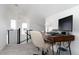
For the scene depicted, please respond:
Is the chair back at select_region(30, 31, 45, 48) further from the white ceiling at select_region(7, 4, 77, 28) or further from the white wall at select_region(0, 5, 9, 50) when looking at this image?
the white wall at select_region(0, 5, 9, 50)

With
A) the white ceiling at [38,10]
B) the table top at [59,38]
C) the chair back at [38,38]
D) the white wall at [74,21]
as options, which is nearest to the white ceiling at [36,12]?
the white ceiling at [38,10]

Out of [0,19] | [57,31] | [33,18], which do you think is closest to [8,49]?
[0,19]

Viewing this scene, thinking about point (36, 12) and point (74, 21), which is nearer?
point (74, 21)

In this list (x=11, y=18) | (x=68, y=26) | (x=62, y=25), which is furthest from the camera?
(x=11, y=18)

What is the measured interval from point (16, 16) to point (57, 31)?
1.37 meters

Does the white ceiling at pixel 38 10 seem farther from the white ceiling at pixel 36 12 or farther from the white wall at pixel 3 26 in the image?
the white wall at pixel 3 26

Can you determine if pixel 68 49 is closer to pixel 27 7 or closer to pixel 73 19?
pixel 73 19

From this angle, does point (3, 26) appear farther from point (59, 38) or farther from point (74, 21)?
point (74, 21)

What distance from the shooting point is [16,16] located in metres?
3.49

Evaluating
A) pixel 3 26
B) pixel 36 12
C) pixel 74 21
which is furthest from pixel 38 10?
pixel 3 26

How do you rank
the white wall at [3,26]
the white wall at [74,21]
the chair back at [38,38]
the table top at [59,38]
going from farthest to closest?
the white wall at [3,26], the chair back at [38,38], the white wall at [74,21], the table top at [59,38]

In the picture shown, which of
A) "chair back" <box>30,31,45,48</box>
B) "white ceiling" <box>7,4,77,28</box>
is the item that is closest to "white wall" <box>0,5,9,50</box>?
"white ceiling" <box>7,4,77,28</box>

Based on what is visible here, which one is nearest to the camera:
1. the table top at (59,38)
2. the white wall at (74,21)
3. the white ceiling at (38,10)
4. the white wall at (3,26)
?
the table top at (59,38)
